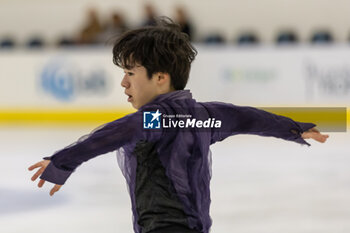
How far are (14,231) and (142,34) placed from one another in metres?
1.39

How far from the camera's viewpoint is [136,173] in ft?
4.99

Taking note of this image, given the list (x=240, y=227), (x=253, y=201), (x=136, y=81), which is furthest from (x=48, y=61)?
(x=136, y=81)

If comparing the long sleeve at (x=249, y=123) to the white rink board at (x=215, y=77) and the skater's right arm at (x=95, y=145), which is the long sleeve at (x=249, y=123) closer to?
the skater's right arm at (x=95, y=145)

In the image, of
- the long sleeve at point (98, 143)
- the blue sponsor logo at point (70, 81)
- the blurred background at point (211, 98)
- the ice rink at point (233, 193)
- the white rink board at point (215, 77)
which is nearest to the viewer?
the long sleeve at point (98, 143)

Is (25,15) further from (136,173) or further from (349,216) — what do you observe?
Result: (136,173)

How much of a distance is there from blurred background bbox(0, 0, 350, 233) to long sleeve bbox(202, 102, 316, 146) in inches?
5.1

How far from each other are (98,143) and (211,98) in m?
4.46

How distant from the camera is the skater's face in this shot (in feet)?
5.01

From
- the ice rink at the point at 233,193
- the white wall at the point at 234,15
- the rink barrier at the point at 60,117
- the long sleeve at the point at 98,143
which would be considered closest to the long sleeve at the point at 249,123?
the long sleeve at the point at 98,143

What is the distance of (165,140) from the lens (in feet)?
4.87

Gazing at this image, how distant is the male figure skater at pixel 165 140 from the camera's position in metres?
1.48

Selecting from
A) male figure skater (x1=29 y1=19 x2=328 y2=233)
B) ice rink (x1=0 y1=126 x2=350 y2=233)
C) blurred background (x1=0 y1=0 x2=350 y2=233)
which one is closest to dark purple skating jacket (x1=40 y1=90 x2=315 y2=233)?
male figure skater (x1=29 y1=19 x2=328 y2=233)

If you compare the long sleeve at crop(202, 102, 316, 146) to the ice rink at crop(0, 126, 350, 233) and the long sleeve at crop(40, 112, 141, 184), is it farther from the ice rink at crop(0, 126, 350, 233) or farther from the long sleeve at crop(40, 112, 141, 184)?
the ice rink at crop(0, 126, 350, 233)

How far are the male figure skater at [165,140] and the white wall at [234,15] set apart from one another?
6235 mm
